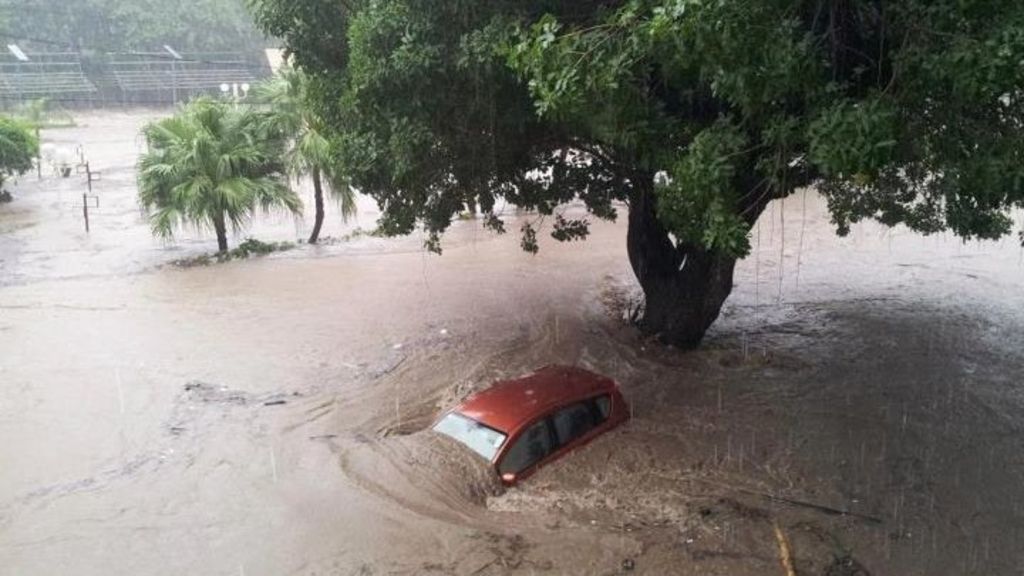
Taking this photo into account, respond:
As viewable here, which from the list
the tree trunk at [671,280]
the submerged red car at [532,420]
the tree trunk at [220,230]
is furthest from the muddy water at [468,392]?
the tree trunk at [220,230]

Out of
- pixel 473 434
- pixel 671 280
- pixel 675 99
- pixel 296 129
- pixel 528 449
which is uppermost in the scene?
pixel 296 129

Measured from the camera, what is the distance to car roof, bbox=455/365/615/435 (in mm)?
7586

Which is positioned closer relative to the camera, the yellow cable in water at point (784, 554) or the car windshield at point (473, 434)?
the yellow cable in water at point (784, 554)

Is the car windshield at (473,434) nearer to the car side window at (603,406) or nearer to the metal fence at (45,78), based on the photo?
the car side window at (603,406)

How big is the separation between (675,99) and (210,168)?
13217mm

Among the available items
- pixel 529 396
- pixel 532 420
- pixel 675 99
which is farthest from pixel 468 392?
pixel 675 99

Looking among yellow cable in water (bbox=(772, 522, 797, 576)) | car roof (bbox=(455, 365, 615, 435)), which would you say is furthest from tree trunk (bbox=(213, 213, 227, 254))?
yellow cable in water (bbox=(772, 522, 797, 576))

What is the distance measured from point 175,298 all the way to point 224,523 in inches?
360

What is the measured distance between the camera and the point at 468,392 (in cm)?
1030

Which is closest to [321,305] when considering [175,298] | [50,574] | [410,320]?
[410,320]

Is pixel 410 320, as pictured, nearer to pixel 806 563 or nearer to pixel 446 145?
pixel 446 145

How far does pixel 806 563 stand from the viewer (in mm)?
6668

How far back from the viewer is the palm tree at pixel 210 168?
18000 millimetres

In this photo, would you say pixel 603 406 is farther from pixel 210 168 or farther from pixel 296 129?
pixel 296 129
